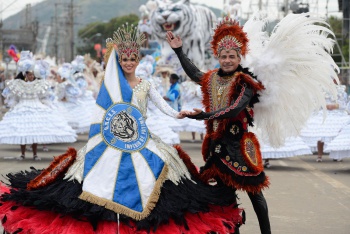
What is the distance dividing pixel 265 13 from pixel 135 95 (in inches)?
69.8

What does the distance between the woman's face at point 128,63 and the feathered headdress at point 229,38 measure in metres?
0.77

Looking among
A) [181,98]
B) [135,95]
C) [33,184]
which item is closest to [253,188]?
[135,95]

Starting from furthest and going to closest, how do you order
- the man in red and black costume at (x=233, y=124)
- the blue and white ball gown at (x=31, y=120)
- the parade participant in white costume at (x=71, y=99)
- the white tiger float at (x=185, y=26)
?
the white tiger float at (x=185, y=26) < the parade participant in white costume at (x=71, y=99) < the blue and white ball gown at (x=31, y=120) < the man in red and black costume at (x=233, y=124)

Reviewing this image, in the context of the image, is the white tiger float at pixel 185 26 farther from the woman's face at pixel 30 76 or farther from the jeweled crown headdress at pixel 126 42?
the jeweled crown headdress at pixel 126 42

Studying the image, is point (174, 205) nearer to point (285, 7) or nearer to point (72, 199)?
point (72, 199)

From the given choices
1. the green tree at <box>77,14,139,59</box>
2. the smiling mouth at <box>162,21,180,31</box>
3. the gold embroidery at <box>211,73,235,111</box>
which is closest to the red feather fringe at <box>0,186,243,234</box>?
the gold embroidery at <box>211,73,235,111</box>

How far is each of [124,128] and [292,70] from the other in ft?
5.40

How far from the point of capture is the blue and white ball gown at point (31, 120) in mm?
14234

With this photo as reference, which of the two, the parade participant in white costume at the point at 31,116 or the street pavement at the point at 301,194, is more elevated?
the parade participant in white costume at the point at 31,116

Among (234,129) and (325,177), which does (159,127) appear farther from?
(234,129)

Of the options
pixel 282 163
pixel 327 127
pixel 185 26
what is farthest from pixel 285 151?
pixel 185 26

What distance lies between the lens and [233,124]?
6.82 meters

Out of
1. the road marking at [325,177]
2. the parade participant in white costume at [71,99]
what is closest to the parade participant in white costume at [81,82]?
the parade participant in white costume at [71,99]

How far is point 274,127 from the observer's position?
7195mm
